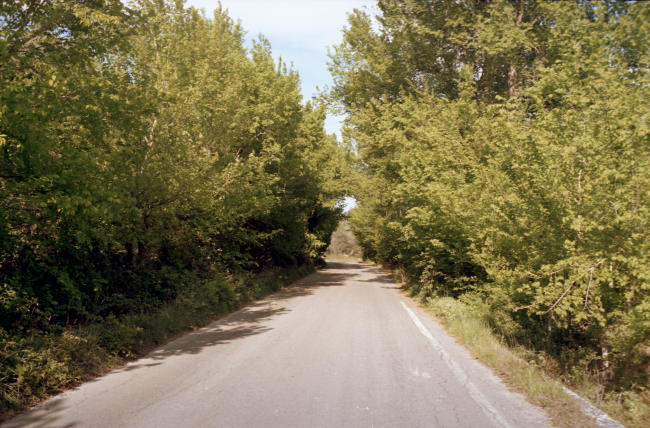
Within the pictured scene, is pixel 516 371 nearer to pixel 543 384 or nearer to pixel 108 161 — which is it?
pixel 543 384

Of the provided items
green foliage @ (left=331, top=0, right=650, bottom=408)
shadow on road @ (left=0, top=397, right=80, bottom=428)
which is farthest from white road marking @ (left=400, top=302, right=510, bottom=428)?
shadow on road @ (left=0, top=397, right=80, bottom=428)

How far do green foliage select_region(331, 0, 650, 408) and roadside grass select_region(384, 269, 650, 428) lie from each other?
1.74 feet

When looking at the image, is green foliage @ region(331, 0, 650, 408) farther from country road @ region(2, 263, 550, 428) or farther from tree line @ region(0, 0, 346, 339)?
tree line @ region(0, 0, 346, 339)

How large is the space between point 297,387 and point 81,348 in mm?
3518

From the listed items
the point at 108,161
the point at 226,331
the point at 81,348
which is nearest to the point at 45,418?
the point at 81,348

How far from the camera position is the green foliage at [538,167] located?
611 cm

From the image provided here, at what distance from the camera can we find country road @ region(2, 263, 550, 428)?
465 cm

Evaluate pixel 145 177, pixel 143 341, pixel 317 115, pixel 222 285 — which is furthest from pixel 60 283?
pixel 317 115

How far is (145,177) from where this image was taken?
9180 mm

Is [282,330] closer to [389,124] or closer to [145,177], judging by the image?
[145,177]

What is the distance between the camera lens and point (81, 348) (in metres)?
6.49

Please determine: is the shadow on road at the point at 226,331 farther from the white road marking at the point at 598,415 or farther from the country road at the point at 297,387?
the white road marking at the point at 598,415

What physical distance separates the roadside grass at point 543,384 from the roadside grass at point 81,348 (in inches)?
244

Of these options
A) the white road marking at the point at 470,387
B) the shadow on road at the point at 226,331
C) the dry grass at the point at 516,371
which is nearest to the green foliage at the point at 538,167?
the dry grass at the point at 516,371
